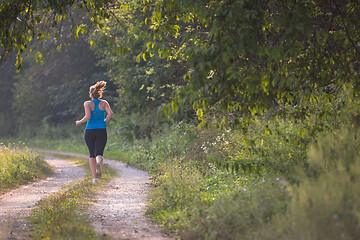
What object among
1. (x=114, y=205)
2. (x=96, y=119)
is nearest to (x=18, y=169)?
(x=96, y=119)

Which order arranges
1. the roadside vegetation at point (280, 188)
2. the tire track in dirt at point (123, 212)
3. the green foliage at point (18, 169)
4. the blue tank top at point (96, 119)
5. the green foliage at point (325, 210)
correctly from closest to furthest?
the green foliage at point (325, 210) < the roadside vegetation at point (280, 188) < the tire track in dirt at point (123, 212) < the blue tank top at point (96, 119) < the green foliage at point (18, 169)

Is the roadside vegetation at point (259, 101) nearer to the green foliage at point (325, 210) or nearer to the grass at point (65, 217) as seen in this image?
the green foliage at point (325, 210)

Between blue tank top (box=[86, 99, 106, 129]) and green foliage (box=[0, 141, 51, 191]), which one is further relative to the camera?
green foliage (box=[0, 141, 51, 191])

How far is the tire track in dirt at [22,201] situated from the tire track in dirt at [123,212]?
3.50 ft

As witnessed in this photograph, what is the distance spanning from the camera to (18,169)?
13.2 m

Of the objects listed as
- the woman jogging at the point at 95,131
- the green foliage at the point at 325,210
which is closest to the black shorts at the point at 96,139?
the woman jogging at the point at 95,131

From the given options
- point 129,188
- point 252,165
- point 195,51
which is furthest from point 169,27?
point 129,188

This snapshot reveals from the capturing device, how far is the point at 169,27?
6.94 metres

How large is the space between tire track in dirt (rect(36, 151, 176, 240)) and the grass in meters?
0.18

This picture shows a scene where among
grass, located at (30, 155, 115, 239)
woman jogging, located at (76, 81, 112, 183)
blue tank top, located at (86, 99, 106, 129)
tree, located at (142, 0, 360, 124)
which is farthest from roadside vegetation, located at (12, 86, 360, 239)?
blue tank top, located at (86, 99, 106, 129)

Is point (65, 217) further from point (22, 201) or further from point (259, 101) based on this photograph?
point (259, 101)

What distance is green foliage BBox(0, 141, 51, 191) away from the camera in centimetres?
1196

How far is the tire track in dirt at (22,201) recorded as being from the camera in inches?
254

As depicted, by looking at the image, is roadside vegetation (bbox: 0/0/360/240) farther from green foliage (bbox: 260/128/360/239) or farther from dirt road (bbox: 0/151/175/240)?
dirt road (bbox: 0/151/175/240)
